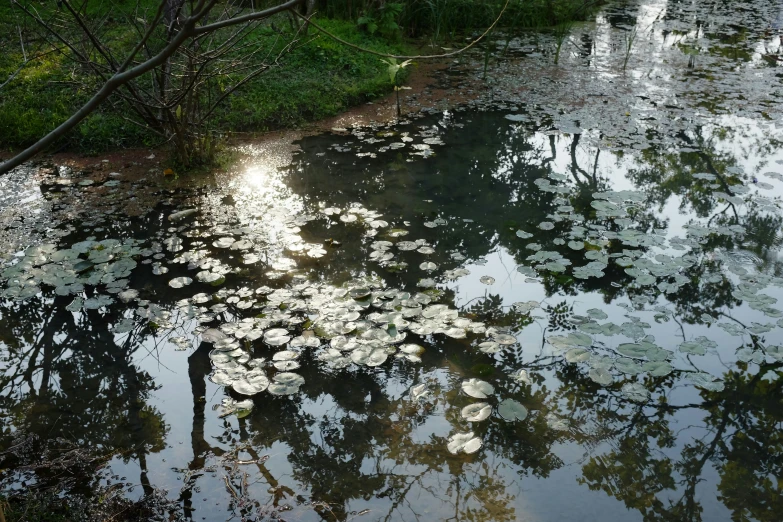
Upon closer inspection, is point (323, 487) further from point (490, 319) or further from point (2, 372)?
point (2, 372)

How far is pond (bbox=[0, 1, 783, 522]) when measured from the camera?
259 cm

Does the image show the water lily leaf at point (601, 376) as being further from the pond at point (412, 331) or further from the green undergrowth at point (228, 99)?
the green undergrowth at point (228, 99)

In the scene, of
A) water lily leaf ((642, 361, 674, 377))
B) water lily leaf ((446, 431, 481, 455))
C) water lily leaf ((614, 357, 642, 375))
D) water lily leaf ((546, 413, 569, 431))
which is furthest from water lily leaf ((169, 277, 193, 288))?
water lily leaf ((642, 361, 674, 377))

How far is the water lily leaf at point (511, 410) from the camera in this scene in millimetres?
2852

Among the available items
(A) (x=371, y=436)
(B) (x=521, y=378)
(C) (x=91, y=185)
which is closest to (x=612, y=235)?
(B) (x=521, y=378)

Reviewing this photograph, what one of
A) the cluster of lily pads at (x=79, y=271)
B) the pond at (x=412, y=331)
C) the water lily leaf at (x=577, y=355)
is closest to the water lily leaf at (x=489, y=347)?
the pond at (x=412, y=331)

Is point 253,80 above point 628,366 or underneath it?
above

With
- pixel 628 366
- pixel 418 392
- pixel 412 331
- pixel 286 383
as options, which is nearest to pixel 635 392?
pixel 628 366

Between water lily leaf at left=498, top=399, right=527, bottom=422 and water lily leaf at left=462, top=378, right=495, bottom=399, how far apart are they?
0.09 m

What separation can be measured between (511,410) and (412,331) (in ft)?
2.42

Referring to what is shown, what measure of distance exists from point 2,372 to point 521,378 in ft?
9.01

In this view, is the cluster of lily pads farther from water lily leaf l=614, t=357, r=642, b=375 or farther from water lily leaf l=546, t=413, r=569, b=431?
water lily leaf l=614, t=357, r=642, b=375

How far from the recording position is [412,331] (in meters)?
3.37

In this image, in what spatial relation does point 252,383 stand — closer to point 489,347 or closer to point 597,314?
point 489,347
